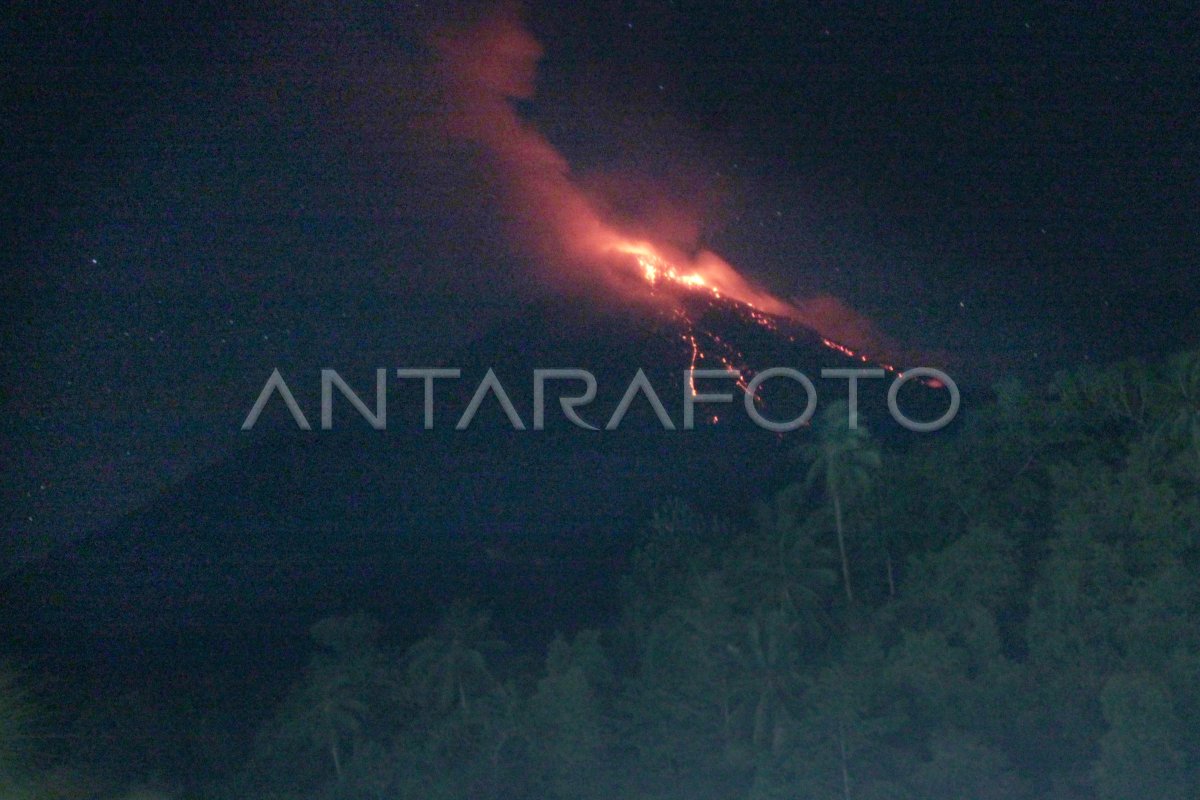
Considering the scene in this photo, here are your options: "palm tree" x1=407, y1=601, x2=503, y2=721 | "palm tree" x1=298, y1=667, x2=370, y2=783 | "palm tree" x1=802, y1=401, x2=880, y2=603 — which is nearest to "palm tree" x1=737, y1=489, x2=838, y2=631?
"palm tree" x1=802, y1=401, x2=880, y2=603

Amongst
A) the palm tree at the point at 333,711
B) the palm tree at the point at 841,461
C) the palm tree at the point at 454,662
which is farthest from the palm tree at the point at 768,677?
the palm tree at the point at 333,711

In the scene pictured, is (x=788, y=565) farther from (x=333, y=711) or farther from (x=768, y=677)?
(x=333, y=711)

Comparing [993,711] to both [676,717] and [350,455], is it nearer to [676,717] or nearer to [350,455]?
[676,717]

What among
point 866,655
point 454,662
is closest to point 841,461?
point 866,655

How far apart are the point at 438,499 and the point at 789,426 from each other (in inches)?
253

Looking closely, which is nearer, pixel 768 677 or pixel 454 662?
pixel 768 677

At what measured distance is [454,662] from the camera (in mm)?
15211

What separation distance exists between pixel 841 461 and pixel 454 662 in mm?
6964

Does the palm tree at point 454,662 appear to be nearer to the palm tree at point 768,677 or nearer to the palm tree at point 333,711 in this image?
the palm tree at point 333,711

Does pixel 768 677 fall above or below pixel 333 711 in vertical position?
above

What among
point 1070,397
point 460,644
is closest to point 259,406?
point 460,644

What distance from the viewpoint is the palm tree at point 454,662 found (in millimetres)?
14602

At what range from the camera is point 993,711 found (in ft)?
40.8

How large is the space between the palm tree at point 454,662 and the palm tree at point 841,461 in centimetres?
575
